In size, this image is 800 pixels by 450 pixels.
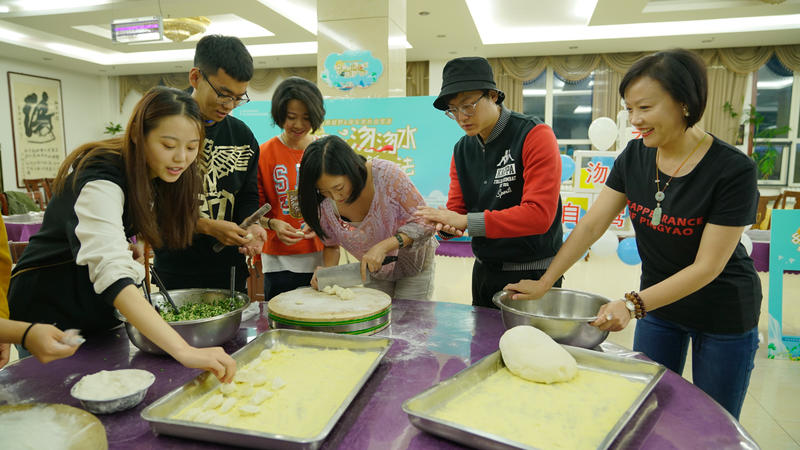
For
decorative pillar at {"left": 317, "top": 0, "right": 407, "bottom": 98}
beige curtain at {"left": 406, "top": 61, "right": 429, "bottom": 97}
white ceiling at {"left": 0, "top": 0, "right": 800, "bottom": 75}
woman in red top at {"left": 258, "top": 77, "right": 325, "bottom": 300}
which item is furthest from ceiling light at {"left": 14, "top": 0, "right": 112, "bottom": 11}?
woman in red top at {"left": 258, "top": 77, "right": 325, "bottom": 300}

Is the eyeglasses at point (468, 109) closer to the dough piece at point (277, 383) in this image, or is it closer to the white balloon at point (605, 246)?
the dough piece at point (277, 383)

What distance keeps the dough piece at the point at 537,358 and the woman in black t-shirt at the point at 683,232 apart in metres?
0.16

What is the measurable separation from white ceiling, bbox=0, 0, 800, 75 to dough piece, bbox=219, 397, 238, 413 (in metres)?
5.73

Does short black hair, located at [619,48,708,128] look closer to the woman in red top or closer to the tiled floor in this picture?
the woman in red top

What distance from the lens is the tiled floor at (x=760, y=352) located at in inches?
98.0

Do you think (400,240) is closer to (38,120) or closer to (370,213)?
(370,213)

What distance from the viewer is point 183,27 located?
6.73 metres

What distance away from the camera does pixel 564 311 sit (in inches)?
62.4

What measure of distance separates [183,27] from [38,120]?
514 cm

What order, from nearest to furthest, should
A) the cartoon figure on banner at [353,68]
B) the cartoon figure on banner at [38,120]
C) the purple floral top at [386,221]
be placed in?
the purple floral top at [386,221], the cartoon figure on banner at [353,68], the cartoon figure on banner at [38,120]

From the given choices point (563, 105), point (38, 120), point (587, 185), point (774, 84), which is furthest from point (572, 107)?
point (38, 120)

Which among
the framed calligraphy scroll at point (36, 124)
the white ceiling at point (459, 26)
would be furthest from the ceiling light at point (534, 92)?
the framed calligraphy scroll at point (36, 124)

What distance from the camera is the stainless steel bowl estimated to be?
1291 millimetres

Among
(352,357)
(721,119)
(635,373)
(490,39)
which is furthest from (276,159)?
(721,119)
